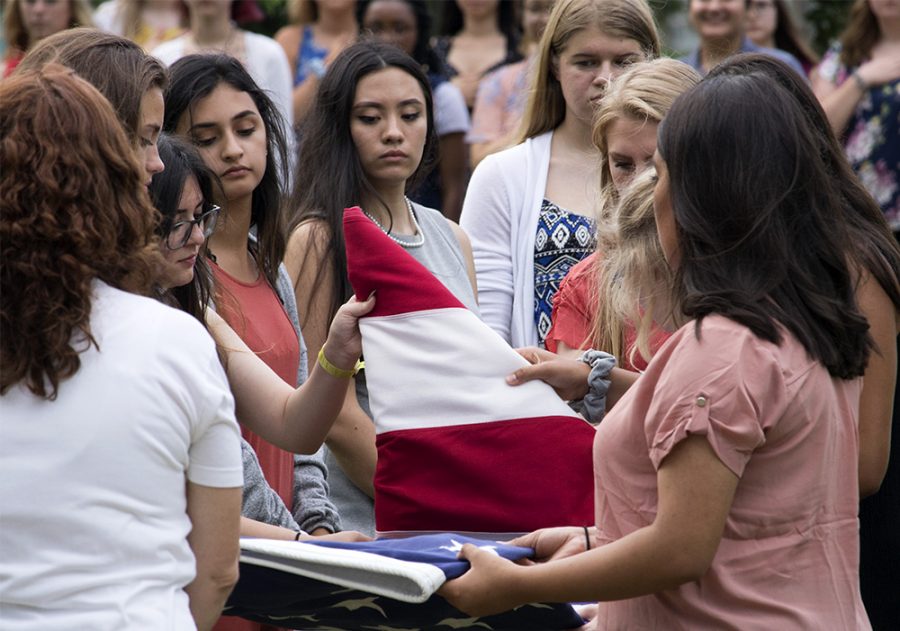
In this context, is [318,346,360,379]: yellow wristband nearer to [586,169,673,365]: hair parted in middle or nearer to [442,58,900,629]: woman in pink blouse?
[586,169,673,365]: hair parted in middle

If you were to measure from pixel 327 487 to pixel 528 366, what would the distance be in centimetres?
98

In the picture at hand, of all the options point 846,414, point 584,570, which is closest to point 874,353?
point 846,414

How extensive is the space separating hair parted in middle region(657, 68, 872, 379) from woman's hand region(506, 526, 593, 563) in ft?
1.92

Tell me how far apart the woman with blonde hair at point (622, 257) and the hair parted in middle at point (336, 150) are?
0.73 metres

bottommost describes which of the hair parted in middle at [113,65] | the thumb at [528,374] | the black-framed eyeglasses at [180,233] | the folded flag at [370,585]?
the folded flag at [370,585]

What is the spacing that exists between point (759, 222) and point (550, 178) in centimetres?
213

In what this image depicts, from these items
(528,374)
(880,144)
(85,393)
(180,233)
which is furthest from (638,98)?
(880,144)

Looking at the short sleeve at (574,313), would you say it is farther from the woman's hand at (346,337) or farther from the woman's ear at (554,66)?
the woman's ear at (554,66)

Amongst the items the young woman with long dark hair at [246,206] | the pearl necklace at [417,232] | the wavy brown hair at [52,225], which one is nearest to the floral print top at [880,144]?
the pearl necklace at [417,232]

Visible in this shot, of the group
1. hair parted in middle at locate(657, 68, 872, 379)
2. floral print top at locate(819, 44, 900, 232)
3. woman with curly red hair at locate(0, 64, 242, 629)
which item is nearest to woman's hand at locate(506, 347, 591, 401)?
hair parted in middle at locate(657, 68, 872, 379)

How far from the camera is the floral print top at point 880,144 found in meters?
6.09

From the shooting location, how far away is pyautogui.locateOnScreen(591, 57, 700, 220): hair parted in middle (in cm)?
365

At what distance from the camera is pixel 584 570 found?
233 centimetres

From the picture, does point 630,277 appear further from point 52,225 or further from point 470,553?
point 52,225
